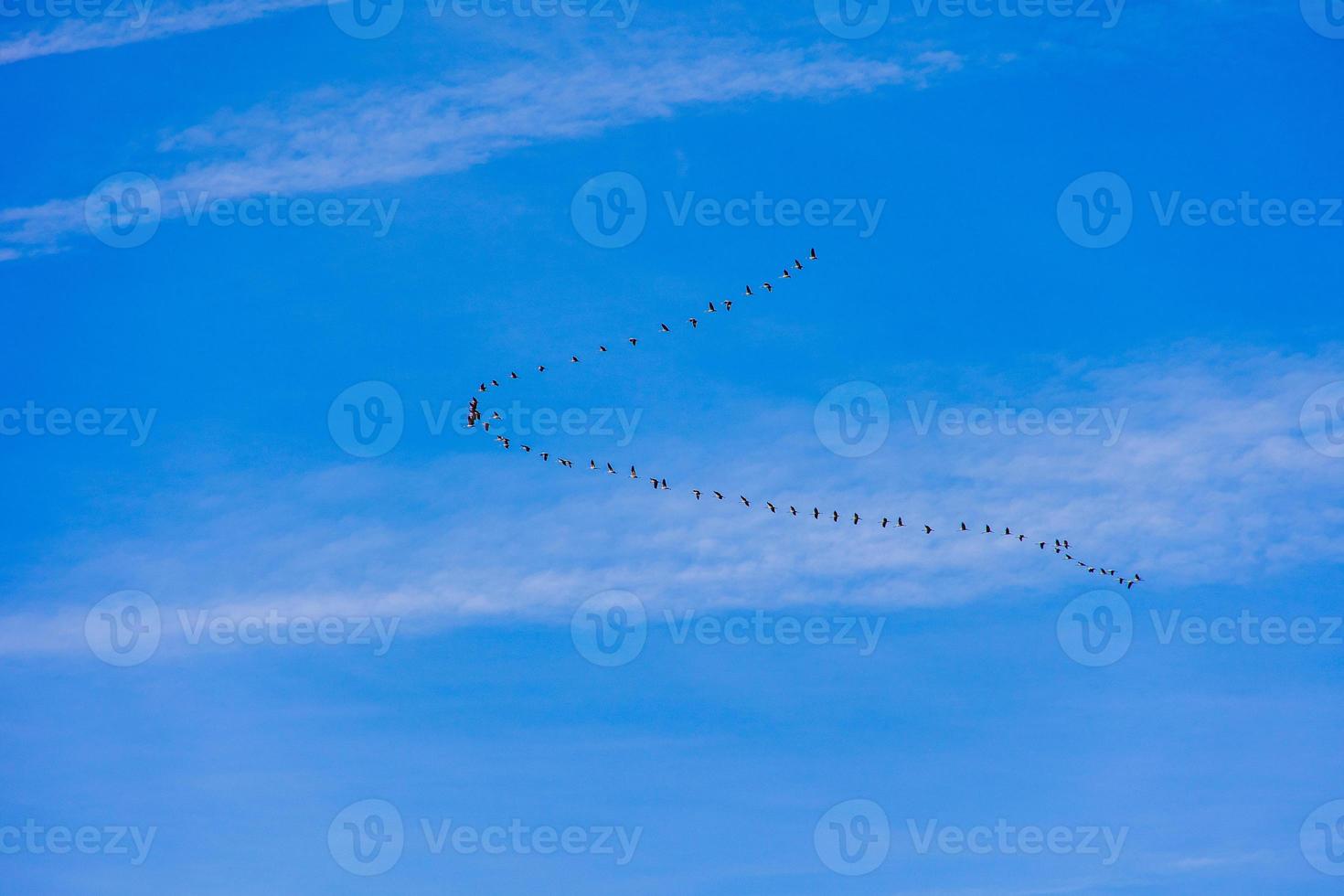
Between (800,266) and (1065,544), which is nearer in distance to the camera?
(800,266)

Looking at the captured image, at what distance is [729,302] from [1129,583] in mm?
31166

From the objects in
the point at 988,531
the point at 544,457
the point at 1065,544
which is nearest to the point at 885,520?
the point at 988,531

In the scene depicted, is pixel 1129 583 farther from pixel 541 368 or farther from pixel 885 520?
pixel 541 368

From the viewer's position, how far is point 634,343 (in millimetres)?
97625

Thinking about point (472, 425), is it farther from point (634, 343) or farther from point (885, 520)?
point (885, 520)

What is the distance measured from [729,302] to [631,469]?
11.4 m

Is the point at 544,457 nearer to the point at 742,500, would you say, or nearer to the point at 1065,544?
the point at 742,500

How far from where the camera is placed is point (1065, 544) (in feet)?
339

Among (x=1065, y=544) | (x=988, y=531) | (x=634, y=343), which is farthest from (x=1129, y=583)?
(x=634, y=343)

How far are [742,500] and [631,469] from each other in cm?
656

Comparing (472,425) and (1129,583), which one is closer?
(472,425)

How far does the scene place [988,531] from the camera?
97062 millimetres

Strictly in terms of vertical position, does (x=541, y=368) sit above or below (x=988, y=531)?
above

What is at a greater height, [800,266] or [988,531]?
[800,266]
